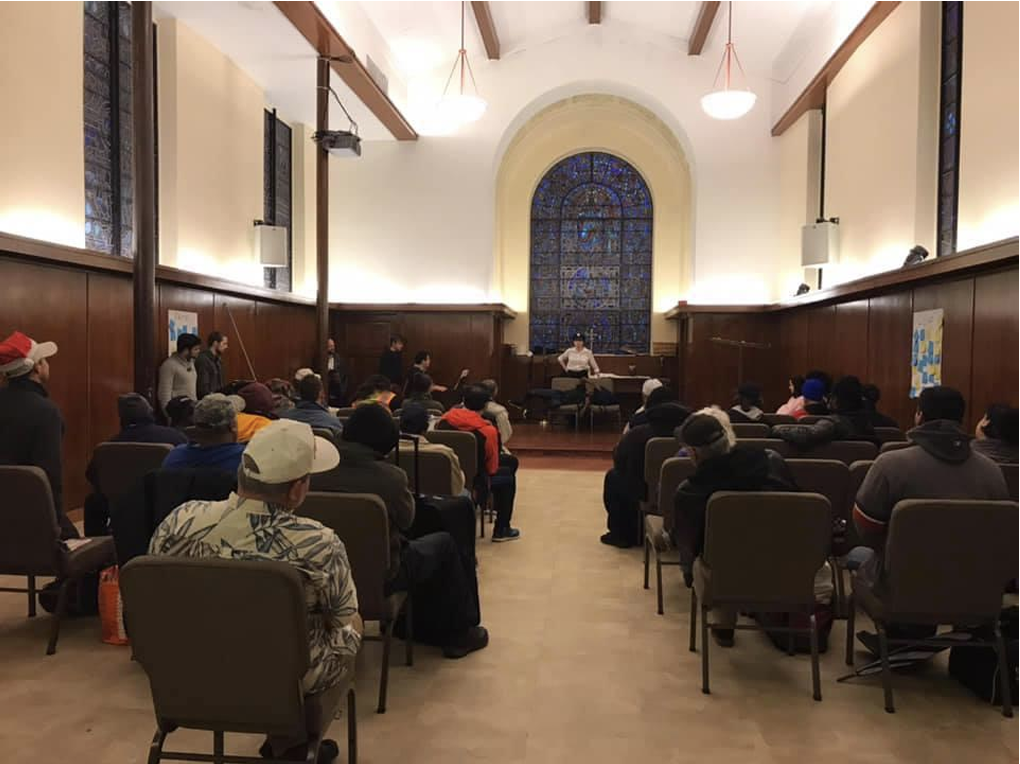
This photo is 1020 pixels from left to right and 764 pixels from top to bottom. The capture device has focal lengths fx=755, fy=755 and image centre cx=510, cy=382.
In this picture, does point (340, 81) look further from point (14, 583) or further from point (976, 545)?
point (976, 545)

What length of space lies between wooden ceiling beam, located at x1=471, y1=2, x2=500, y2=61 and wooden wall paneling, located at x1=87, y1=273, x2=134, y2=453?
5.92m

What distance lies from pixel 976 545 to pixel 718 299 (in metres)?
9.52

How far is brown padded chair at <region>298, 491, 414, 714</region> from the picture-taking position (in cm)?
266

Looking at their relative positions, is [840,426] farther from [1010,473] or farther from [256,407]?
[256,407]

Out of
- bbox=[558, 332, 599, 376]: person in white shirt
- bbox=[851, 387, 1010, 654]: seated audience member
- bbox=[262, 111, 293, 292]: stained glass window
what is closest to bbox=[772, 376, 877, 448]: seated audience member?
bbox=[851, 387, 1010, 654]: seated audience member

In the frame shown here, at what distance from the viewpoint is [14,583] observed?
4.11 metres

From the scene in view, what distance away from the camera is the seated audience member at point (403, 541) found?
9.40 feet

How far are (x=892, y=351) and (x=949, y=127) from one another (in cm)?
215

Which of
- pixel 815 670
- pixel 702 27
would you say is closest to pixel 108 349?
Answer: pixel 815 670

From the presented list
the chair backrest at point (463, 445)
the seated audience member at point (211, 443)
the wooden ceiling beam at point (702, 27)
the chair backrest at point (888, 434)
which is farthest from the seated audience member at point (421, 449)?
the wooden ceiling beam at point (702, 27)

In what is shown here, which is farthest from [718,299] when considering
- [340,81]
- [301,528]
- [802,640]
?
[301,528]

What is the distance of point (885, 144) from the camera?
7953 millimetres

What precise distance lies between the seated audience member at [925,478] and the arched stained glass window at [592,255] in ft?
36.3

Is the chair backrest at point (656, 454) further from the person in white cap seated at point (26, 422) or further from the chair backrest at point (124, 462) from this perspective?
the person in white cap seated at point (26, 422)
